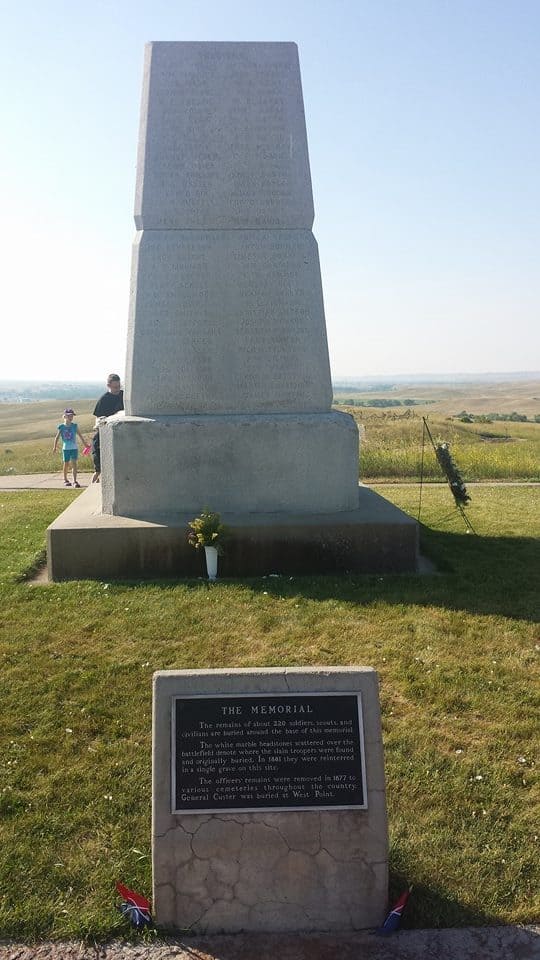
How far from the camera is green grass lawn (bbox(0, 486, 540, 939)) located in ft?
9.37

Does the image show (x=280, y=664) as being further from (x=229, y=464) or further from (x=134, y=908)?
(x=229, y=464)

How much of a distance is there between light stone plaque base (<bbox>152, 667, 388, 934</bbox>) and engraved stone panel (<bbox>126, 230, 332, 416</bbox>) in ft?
16.0

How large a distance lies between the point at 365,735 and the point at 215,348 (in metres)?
5.04

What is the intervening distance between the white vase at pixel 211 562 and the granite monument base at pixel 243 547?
16cm

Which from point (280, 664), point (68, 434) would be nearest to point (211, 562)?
point (280, 664)

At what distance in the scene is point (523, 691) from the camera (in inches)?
172

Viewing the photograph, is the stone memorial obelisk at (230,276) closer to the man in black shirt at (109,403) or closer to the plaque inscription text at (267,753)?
the man in black shirt at (109,403)

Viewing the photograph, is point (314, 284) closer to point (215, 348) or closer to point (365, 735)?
point (215, 348)

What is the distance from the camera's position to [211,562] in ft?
21.1

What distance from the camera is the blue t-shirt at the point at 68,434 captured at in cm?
1341

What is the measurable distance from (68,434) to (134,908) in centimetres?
1155

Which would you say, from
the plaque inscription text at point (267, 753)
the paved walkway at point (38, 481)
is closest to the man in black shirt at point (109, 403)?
the paved walkway at point (38, 481)

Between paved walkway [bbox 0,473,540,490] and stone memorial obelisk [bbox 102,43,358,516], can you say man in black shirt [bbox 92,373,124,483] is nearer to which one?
stone memorial obelisk [bbox 102,43,358,516]

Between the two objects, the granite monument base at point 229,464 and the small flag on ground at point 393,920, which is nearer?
the small flag on ground at point 393,920
